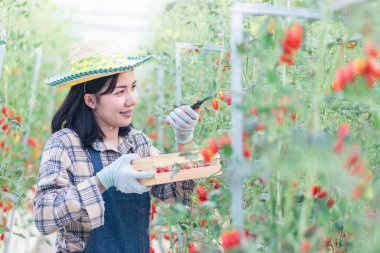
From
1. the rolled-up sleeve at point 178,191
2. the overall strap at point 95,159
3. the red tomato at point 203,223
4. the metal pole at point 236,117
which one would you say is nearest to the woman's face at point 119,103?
the overall strap at point 95,159

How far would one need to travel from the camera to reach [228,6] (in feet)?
8.02

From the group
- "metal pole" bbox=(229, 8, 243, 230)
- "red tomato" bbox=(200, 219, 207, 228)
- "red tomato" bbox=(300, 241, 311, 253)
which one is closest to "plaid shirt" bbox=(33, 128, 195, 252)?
"red tomato" bbox=(200, 219, 207, 228)

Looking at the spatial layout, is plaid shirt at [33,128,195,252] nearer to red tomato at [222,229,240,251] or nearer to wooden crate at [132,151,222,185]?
wooden crate at [132,151,222,185]

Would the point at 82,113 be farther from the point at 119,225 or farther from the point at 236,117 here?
the point at 236,117

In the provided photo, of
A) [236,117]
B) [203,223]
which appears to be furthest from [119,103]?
[236,117]

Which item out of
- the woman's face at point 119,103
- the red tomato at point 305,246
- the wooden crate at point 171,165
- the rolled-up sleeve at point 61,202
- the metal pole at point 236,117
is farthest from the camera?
the woman's face at point 119,103

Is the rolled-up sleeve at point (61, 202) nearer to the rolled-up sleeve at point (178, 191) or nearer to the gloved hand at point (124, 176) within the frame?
the gloved hand at point (124, 176)

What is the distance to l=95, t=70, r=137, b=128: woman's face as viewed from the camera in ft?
7.24

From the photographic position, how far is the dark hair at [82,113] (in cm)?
222

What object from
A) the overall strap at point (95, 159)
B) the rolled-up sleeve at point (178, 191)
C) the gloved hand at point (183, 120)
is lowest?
the rolled-up sleeve at point (178, 191)

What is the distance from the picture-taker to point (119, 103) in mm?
2197

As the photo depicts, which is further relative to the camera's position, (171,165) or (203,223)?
(203,223)

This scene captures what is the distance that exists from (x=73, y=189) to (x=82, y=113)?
0.42m

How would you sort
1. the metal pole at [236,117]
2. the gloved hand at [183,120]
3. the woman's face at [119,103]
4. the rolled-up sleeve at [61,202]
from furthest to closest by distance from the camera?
the woman's face at [119,103]
the gloved hand at [183,120]
the rolled-up sleeve at [61,202]
the metal pole at [236,117]
